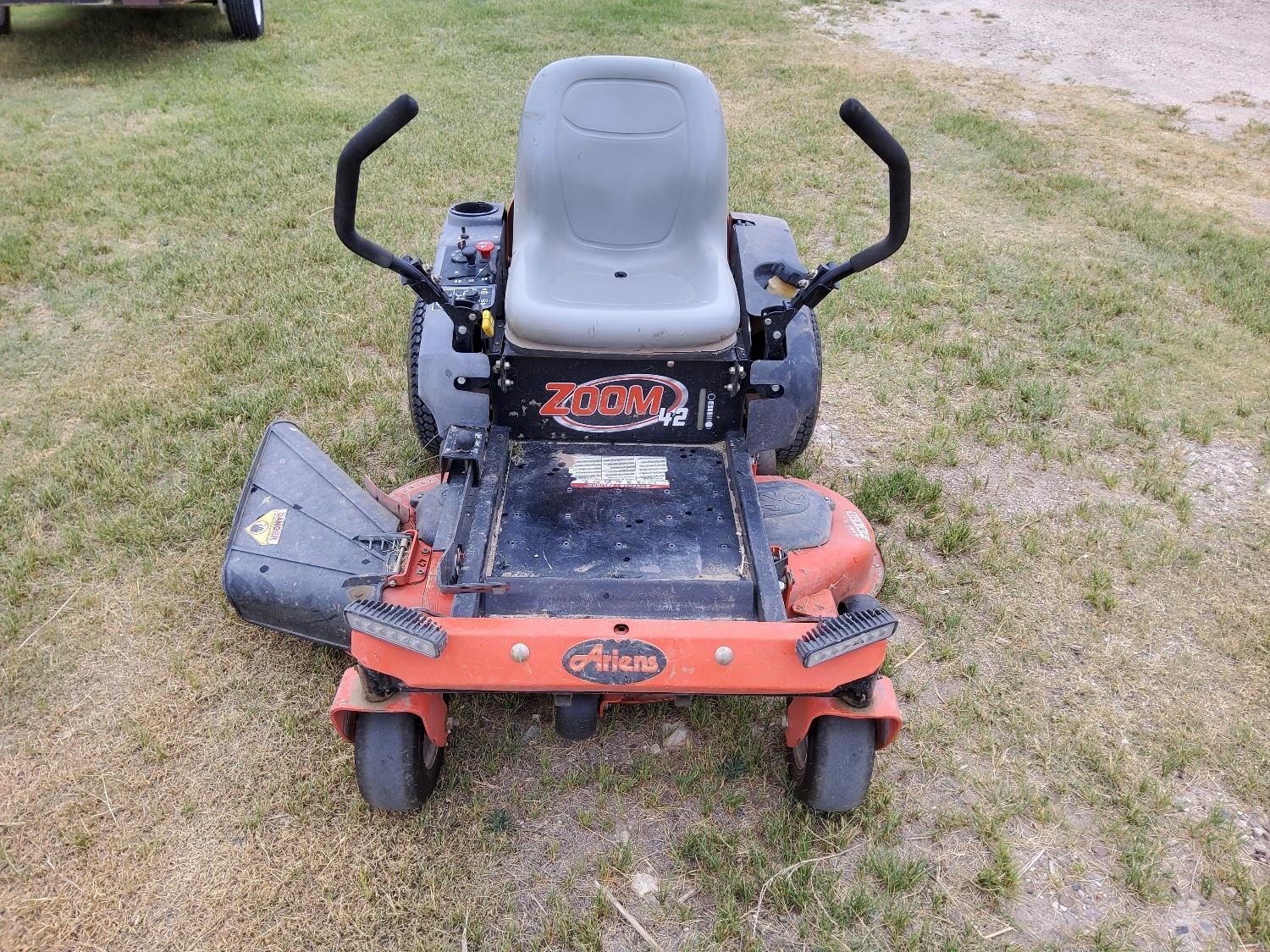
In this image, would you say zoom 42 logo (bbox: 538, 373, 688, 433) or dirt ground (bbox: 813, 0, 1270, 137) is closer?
zoom 42 logo (bbox: 538, 373, 688, 433)

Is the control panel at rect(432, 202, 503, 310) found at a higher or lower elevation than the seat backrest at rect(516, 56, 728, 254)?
lower

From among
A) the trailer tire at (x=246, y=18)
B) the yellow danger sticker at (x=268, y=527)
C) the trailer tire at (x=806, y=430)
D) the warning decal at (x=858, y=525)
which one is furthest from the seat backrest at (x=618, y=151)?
the trailer tire at (x=246, y=18)

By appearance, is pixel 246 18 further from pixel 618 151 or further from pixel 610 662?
pixel 610 662

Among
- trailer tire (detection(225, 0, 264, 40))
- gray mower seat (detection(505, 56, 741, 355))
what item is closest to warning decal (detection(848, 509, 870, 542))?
gray mower seat (detection(505, 56, 741, 355))

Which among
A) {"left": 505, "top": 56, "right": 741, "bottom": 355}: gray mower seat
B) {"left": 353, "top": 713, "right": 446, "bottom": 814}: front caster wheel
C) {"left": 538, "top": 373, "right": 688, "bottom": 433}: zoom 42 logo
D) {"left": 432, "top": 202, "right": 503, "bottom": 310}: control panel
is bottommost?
{"left": 353, "top": 713, "right": 446, "bottom": 814}: front caster wheel

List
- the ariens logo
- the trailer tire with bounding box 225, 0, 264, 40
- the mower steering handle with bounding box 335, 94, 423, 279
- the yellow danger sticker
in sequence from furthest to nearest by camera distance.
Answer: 1. the trailer tire with bounding box 225, 0, 264, 40
2. the yellow danger sticker
3. the mower steering handle with bounding box 335, 94, 423, 279
4. the ariens logo

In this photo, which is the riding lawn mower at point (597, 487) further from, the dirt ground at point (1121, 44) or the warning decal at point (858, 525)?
the dirt ground at point (1121, 44)

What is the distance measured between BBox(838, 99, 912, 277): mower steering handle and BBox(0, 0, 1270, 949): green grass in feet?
3.56

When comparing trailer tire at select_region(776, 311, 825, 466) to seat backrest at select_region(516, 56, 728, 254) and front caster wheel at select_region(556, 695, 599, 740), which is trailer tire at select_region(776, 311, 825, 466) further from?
front caster wheel at select_region(556, 695, 599, 740)

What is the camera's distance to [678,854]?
2186 millimetres

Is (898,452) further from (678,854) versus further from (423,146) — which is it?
(423,146)

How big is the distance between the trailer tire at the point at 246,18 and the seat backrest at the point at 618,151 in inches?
249

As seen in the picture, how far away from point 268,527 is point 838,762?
5.53 feet

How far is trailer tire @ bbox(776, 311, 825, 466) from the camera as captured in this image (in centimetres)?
317
